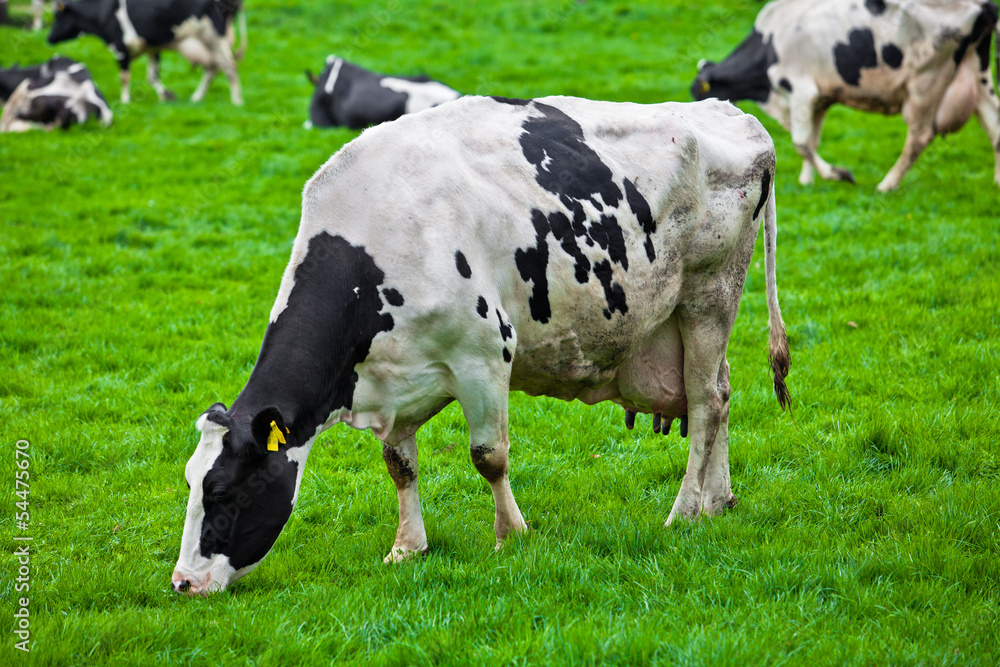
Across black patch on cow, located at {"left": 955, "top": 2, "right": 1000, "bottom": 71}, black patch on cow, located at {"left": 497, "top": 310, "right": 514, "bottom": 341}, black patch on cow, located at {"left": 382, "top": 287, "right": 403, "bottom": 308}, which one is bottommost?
black patch on cow, located at {"left": 497, "top": 310, "right": 514, "bottom": 341}

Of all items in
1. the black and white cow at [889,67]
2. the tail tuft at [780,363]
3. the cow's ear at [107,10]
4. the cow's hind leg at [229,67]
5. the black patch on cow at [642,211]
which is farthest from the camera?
the cow's ear at [107,10]

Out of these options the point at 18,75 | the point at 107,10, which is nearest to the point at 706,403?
the point at 18,75

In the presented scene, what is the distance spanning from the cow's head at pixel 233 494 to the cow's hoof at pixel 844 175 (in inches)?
365

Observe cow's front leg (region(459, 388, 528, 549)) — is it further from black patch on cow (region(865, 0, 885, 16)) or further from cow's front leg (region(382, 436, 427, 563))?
black patch on cow (region(865, 0, 885, 16))

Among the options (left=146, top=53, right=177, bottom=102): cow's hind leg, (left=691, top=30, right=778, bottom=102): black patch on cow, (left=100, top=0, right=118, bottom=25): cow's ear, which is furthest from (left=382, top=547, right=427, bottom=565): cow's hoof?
(left=100, top=0, right=118, bottom=25): cow's ear

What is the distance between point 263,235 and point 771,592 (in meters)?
7.47

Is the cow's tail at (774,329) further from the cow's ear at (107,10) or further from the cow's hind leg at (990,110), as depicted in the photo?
the cow's ear at (107,10)

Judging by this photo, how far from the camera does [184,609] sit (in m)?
3.65

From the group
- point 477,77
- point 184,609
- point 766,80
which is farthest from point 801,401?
point 477,77

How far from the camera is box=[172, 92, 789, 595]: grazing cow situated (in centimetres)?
367

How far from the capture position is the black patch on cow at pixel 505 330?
13.0 ft

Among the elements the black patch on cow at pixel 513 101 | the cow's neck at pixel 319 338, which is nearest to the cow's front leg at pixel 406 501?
the cow's neck at pixel 319 338

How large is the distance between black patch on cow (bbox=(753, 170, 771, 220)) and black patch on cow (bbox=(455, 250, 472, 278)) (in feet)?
6.06

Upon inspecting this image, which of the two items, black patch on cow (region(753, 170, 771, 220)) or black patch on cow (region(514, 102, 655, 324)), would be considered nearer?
black patch on cow (region(514, 102, 655, 324))
